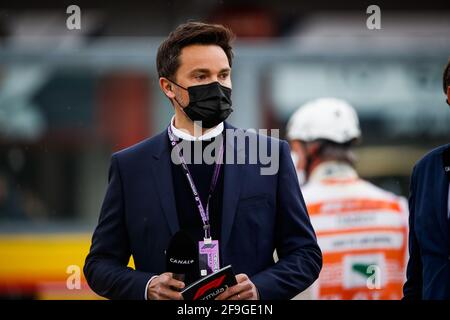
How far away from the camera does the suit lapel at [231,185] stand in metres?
2.93

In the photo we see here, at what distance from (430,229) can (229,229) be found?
2.10 feet

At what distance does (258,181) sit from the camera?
300cm

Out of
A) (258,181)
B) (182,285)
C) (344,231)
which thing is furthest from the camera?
(344,231)

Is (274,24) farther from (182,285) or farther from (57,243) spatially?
(182,285)

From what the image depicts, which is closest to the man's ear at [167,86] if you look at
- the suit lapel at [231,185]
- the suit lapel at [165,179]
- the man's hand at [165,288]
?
the suit lapel at [165,179]

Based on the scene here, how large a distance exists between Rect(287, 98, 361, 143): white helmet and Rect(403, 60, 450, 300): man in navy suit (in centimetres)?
149

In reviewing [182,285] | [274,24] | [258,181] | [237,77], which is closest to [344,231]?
[258,181]

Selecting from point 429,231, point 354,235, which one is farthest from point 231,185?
point 354,235

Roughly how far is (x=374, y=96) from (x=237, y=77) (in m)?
1.31

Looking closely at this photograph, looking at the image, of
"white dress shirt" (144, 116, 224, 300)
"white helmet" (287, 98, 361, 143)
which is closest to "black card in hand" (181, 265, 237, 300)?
"white dress shirt" (144, 116, 224, 300)

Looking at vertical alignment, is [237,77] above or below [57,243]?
above

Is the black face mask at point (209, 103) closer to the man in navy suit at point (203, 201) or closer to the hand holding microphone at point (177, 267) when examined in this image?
the man in navy suit at point (203, 201)

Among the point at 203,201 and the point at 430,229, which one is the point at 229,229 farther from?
the point at 430,229
